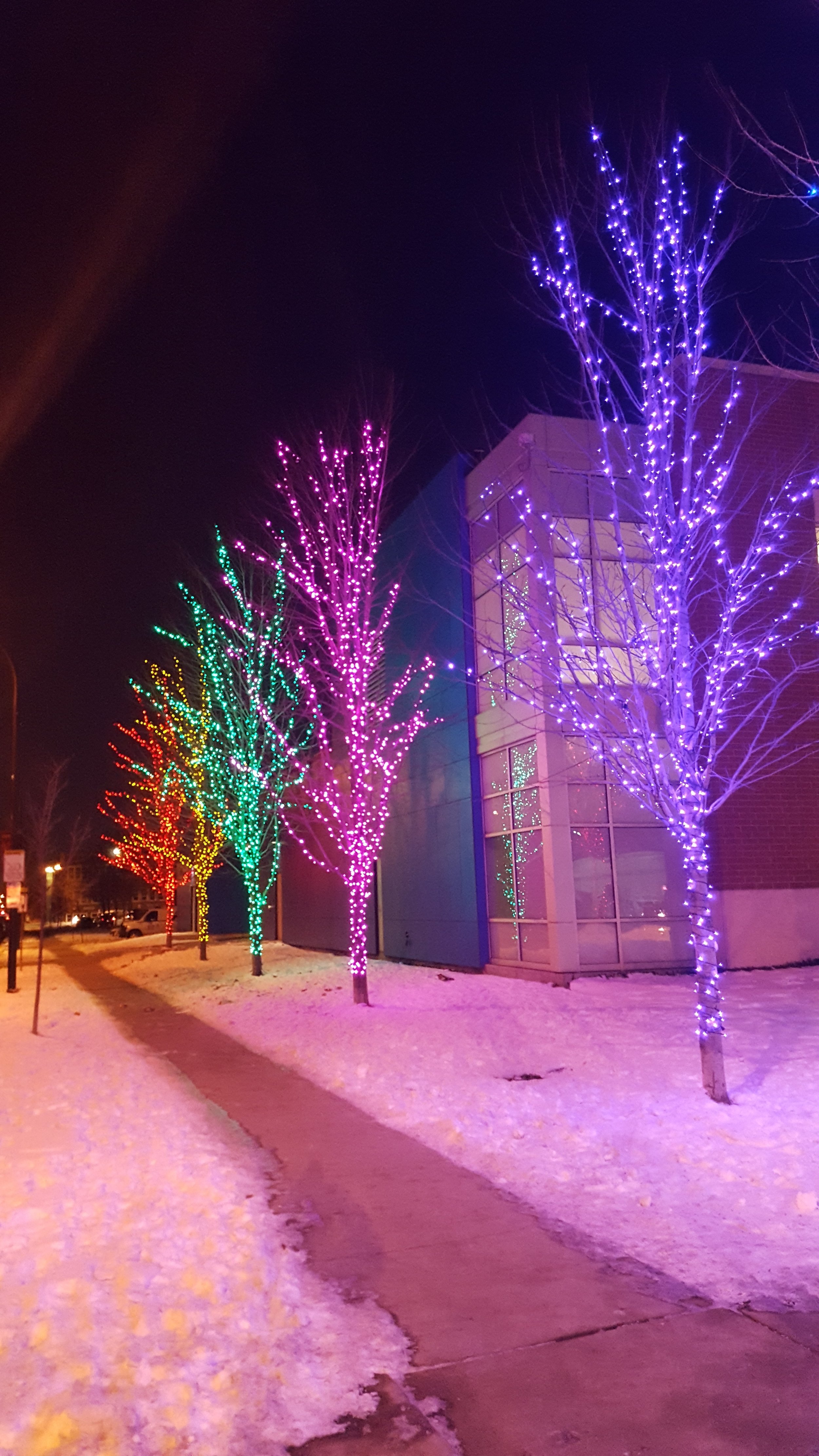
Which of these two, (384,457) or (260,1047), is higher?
(384,457)

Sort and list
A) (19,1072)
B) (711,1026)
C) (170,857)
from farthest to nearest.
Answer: (170,857) < (19,1072) < (711,1026)

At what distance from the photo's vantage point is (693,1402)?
11.8 ft

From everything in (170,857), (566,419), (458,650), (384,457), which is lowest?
(170,857)

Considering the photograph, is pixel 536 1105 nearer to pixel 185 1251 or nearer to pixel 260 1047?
pixel 185 1251

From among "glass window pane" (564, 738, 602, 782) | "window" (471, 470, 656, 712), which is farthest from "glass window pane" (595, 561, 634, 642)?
"glass window pane" (564, 738, 602, 782)

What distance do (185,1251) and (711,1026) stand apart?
4850 millimetres

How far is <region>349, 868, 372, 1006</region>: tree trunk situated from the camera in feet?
50.8

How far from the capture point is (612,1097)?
8789 mm

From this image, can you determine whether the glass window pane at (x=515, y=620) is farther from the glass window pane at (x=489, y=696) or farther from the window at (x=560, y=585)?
the glass window pane at (x=489, y=696)

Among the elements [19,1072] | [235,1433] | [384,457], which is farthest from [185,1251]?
[384,457]

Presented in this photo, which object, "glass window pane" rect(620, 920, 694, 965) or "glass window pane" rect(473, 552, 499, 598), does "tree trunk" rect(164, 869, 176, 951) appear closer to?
"glass window pane" rect(473, 552, 499, 598)

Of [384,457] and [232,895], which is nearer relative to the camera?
[384,457]

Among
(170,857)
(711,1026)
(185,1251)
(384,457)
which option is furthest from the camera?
(170,857)

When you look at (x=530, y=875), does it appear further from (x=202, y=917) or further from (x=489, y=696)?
(x=202, y=917)
